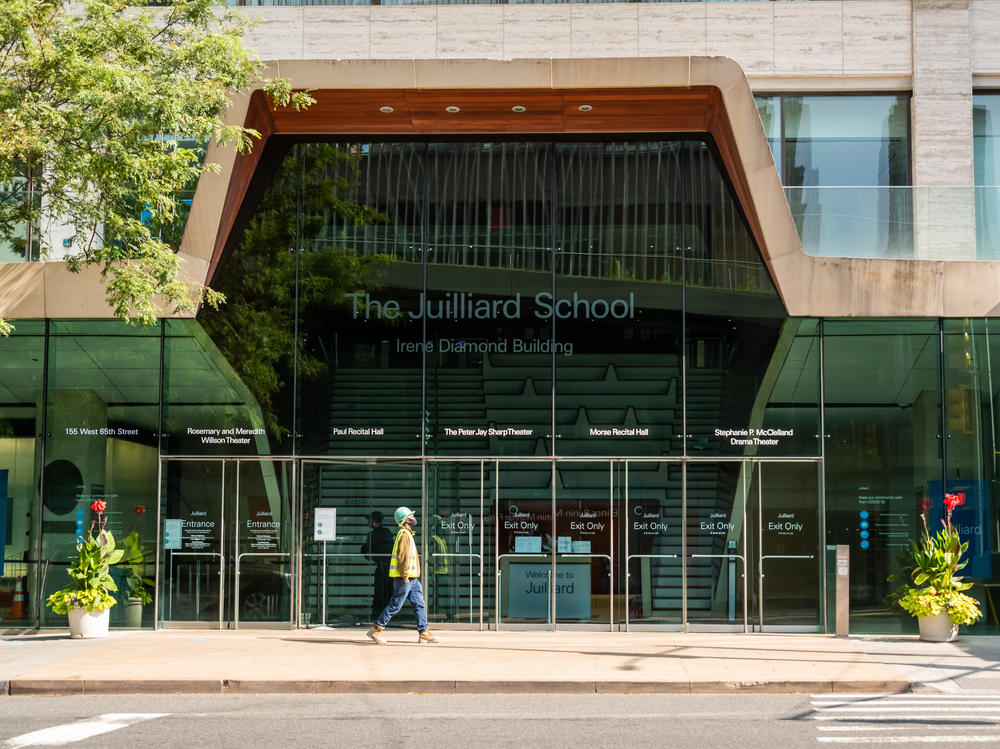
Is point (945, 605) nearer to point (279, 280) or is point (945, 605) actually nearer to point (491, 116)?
point (491, 116)

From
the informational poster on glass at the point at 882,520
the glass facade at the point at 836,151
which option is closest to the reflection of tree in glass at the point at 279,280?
the glass facade at the point at 836,151

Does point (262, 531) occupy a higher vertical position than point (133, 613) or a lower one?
higher

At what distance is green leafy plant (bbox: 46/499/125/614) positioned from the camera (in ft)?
56.5

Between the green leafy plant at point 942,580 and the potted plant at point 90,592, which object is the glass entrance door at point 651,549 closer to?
the green leafy plant at point 942,580

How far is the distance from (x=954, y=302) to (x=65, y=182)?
12.4 m

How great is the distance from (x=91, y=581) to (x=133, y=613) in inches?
46.1

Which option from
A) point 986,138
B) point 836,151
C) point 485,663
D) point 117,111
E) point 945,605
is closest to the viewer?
point 485,663

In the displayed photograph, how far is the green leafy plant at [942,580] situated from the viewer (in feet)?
55.4

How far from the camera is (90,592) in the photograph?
17.3 metres

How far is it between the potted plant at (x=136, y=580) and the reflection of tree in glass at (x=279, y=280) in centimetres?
264

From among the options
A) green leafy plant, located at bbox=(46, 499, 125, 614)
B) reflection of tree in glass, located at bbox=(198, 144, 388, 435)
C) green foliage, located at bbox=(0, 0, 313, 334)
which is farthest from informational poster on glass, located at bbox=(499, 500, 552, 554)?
green foliage, located at bbox=(0, 0, 313, 334)

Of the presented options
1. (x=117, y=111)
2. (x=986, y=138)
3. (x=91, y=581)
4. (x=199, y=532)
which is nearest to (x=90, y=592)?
(x=91, y=581)

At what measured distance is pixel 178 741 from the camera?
382 inches

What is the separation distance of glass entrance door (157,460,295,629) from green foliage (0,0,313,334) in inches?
125
